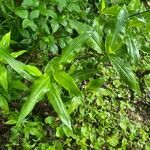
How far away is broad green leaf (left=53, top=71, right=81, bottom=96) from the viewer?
1.94 meters

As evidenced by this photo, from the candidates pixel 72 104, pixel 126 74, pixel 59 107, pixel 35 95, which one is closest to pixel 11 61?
pixel 35 95

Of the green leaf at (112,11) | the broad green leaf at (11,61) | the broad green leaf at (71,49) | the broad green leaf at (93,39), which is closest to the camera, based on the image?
the broad green leaf at (11,61)

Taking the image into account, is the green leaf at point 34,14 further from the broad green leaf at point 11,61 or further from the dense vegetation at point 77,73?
the broad green leaf at point 11,61

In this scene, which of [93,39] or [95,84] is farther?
[95,84]

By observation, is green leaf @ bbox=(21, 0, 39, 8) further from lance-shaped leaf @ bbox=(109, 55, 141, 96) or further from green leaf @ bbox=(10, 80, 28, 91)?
lance-shaped leaf @ bbox=(109, 55, 141, 96)

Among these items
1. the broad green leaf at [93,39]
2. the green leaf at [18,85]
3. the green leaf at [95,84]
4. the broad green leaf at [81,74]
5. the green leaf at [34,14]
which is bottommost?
the green leaf at [95,84]

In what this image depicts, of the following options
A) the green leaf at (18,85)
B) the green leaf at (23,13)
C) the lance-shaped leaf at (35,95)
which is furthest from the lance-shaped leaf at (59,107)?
the green leaf at (23,13)

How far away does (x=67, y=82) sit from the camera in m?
1.97

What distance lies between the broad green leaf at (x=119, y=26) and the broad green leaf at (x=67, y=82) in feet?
1.37

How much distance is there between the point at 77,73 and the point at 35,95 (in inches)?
23.2

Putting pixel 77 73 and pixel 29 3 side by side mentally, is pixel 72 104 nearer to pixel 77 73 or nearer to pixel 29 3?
pixel 77 73

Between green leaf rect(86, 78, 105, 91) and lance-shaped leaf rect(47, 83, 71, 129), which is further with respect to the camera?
green leaf rect(86, 78, 105, 91)

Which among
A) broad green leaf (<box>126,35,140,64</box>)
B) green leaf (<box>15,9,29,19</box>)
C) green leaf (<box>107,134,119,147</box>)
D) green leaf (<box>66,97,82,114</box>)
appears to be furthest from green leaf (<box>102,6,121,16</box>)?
green leaf (<box>107,134,119,147</box>)

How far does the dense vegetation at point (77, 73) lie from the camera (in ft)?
7.37
